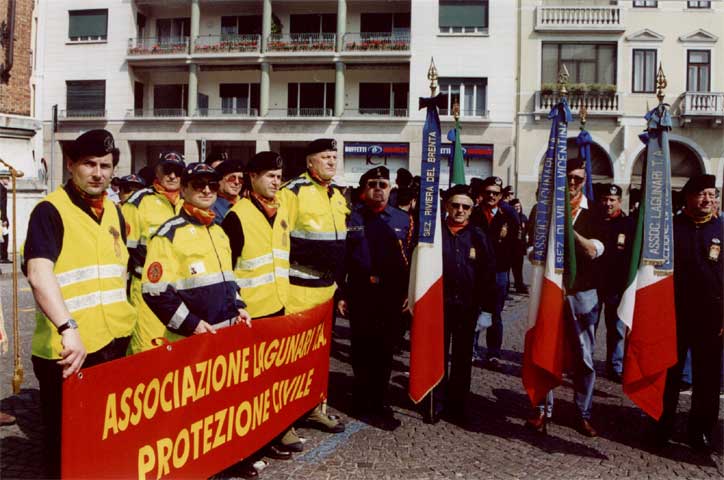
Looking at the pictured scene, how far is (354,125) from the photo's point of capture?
30562mm

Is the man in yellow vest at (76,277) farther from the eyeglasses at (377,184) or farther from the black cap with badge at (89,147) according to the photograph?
the eyeglasses at (377,184)

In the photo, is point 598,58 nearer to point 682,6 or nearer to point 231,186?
point 682,6

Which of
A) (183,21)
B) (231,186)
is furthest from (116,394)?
(183,21)

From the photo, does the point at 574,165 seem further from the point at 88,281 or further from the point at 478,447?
the point at 88,281

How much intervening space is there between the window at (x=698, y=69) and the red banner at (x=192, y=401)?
28126 millimetres

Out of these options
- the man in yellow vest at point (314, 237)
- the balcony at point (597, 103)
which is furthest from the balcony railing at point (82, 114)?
the man in yellow vest at point (314, 237)

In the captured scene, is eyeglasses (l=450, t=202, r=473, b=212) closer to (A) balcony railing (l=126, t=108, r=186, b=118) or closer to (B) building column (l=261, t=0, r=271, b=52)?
(B) building column (l=261, t=0, r=271, b=52)

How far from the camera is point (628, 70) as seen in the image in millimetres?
28797

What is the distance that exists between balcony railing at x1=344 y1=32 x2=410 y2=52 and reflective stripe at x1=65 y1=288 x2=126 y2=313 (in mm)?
27986

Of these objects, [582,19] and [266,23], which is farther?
[266,23]

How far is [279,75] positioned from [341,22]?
156 inches

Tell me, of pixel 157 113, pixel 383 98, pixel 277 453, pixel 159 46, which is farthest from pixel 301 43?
pixel 277 453

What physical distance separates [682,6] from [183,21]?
2266 centimetres

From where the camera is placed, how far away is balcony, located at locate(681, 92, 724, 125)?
27984 millimetres
